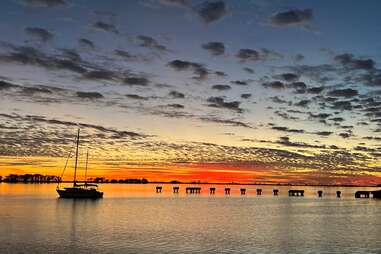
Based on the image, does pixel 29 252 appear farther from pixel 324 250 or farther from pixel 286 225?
pixel 286 225

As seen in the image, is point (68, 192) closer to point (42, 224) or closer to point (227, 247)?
point (42, 224)

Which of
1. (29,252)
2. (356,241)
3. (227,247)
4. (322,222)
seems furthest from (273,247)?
(322,222)

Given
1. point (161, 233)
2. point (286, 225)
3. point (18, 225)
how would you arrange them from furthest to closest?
point (286, 225)
point (18, 225)
point (161, 233)

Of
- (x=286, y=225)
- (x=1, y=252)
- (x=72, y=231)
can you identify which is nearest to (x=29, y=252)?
(x=1, y=252)

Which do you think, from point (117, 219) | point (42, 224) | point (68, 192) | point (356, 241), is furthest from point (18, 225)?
point (68, 192)

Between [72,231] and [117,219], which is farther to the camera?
[117,219]

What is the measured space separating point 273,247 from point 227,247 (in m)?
4.20

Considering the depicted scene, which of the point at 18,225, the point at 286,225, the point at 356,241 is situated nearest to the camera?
the point at 356,241

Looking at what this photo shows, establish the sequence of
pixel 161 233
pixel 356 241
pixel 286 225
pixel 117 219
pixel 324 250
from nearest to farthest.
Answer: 1. pixel 324 250
2. pixel 356 241
3. pixel 161 233
4. pixel 286 225
5. pixel 117 219

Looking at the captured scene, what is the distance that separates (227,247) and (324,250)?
8.33 meters

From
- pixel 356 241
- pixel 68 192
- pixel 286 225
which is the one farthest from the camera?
pixel 68 192

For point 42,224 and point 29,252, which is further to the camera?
point 42,224

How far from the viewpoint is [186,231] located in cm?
5275

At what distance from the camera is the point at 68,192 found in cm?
13000
